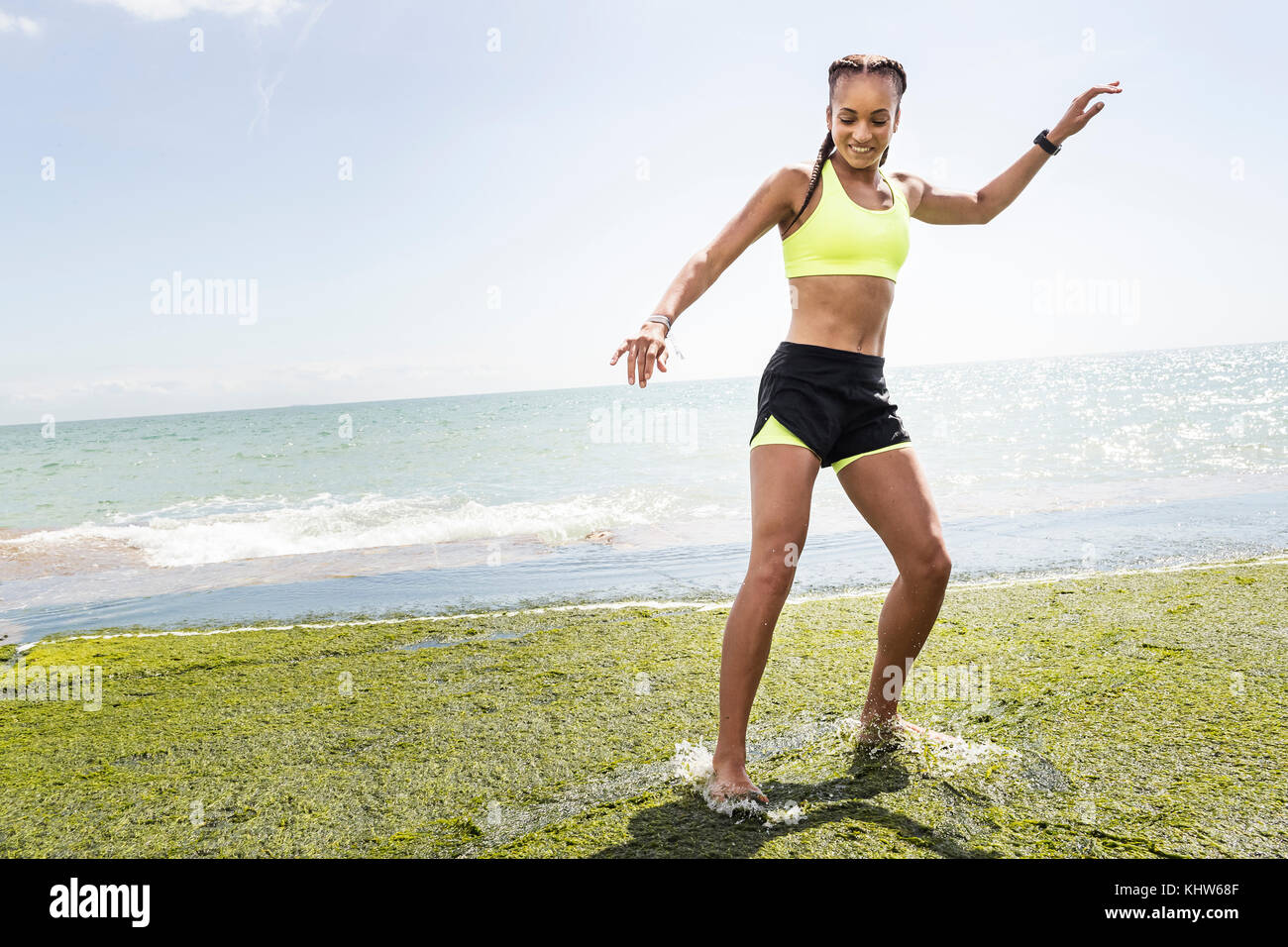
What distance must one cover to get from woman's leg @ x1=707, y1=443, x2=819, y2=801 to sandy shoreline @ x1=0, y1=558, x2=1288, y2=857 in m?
0.21

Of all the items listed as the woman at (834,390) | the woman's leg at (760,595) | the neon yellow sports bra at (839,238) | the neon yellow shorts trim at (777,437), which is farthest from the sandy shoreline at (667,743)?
the neon yellow sports bra at (839,238)

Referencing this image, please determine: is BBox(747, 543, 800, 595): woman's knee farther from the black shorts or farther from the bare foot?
the bare foot

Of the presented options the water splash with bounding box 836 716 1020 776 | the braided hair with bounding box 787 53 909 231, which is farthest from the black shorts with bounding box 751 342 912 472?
the water splash with bounding box 836 716 1020 776

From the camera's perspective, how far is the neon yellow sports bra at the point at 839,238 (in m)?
2.58

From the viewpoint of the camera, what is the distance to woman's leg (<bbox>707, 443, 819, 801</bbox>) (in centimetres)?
244

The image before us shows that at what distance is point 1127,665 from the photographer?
11.0 feet

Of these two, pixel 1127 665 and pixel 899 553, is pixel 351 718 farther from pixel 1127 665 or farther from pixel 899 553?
pixel 1127 665

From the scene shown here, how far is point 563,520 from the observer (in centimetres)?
1288

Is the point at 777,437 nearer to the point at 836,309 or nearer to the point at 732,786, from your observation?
the point at 836,309

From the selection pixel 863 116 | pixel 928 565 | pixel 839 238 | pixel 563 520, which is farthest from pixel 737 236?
pixel 563 520

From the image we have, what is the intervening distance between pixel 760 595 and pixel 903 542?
533 mm

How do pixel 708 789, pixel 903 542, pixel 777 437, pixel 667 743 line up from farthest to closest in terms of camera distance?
pixel 667 743 < pixel 903 542 < pixel 777 437 < pixel 708 789

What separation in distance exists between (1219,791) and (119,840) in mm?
3140
